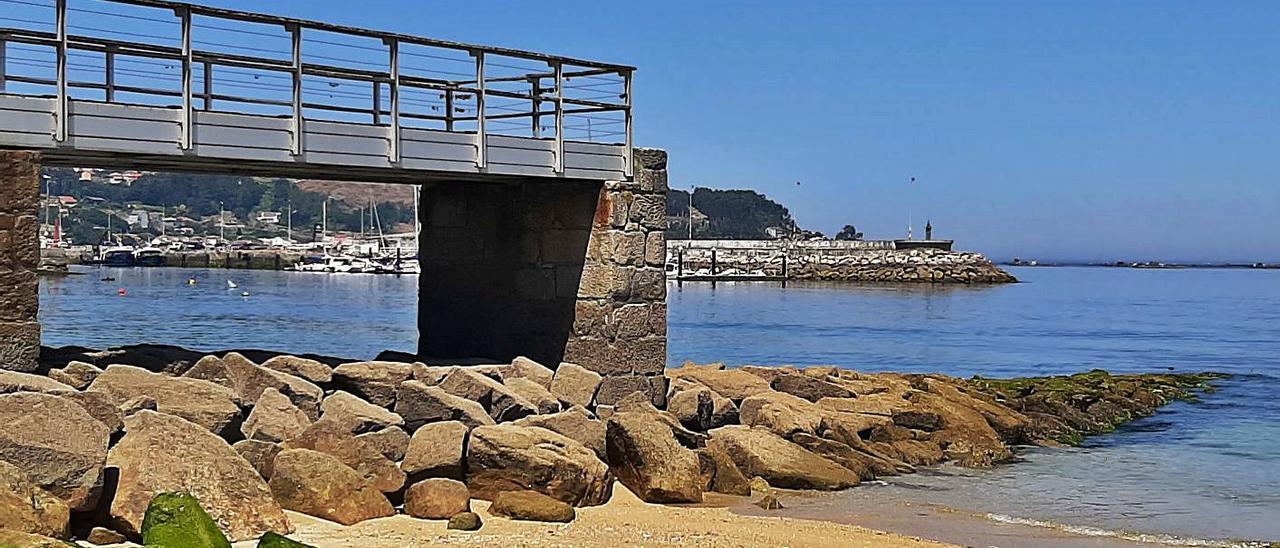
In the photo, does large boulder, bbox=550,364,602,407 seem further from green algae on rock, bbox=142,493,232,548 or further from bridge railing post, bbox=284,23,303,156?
green algae on rock, bbox=142,493,232,548

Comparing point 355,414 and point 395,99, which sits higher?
point 395,99

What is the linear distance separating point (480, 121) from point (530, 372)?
8.24 feet

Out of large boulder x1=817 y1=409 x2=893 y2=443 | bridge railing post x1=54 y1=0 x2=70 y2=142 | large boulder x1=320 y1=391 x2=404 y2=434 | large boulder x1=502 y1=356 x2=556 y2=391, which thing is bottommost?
large boulder x1=817 y1=409 x2=893 y2=443

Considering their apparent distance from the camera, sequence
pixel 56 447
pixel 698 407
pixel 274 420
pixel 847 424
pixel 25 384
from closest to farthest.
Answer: pixel 56 447 < pixel 25 384 < pixel 274 420 < pixel 698 407 < pixel 847 424

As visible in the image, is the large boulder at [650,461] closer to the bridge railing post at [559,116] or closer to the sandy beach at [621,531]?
the sandy beach at [621,531]

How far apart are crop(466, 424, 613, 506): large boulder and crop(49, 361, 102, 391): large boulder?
3196 mm

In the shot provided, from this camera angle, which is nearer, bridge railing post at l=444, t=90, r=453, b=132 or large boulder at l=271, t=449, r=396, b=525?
large boulder at l=271, t=449, r=396, b=525

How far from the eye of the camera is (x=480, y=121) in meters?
15.0

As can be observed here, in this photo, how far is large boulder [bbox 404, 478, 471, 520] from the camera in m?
11.7

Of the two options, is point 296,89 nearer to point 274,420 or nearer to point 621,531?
point 274,420

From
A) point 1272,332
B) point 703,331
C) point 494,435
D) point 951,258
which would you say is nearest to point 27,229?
point 494,435

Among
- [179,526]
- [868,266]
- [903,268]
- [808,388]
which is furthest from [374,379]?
[868,266]

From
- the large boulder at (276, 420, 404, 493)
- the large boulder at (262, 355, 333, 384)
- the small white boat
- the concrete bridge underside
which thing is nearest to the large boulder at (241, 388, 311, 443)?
the large boulder at (276, 420, 404, 493)

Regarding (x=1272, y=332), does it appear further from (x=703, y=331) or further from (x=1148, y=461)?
(x=1148, y=461)
